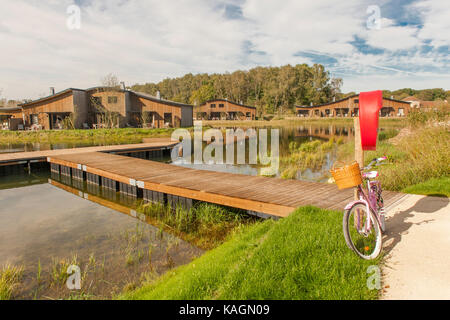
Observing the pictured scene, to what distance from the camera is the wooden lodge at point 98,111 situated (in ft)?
111

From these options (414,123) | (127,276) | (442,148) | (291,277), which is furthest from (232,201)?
(414,123)

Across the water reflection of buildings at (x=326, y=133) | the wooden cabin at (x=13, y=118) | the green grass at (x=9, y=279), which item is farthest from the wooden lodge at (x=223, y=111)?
the green grass at (x=9, y=279)

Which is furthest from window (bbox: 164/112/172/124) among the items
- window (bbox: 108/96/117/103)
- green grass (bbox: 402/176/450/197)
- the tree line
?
the tree line

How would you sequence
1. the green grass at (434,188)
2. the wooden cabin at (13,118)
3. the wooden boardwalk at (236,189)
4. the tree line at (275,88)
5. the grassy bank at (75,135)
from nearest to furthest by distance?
the wooden boardwalk at (236,189) → the green grass at (434,188) → the grassy bank at (75,135) → the wooden cabin at (13,118) → the tree line at (275,88)

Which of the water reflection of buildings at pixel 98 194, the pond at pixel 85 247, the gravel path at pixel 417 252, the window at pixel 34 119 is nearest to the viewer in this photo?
the gravel path at pixel 417 252

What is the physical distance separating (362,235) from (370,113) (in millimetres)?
1642

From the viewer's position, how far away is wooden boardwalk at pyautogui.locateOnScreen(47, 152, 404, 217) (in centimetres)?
598

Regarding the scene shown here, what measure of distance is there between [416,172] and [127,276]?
312 inches

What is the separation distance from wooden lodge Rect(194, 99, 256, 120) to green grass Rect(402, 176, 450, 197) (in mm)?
49750

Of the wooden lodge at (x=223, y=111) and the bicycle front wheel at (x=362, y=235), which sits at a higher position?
the wooden lodge at (x=223, y=111)

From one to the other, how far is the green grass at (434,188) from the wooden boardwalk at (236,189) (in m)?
0.76

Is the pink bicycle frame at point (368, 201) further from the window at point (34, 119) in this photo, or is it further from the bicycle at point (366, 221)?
the window at point (34, 119)

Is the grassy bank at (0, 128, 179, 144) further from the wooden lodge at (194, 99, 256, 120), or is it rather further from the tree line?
the tree line
